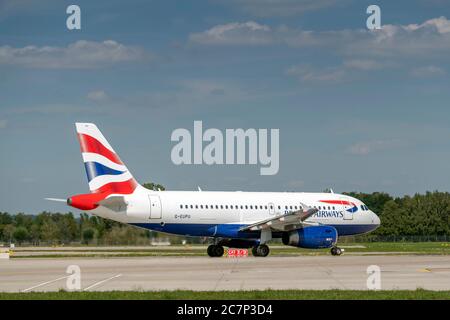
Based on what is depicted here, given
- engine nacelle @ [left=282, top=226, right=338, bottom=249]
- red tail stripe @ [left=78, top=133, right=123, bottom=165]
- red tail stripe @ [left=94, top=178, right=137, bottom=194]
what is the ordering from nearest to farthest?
red tail stripe @ [left=94, top=178, right=137, bottom=194] → red tail stripe @ [left=78, top=133, right=123, bottom=165] → engine nacelle @ [left=282, top=226, right=338, bottom=249]

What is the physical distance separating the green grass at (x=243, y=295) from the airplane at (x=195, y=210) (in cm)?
2371

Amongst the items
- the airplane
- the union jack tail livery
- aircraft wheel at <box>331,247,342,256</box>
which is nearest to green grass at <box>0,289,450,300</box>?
the airplane

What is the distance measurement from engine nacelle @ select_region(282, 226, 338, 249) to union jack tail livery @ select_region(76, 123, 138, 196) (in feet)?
33.2

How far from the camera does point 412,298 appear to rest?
21.8 meters

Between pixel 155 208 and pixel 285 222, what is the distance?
7.81 meters

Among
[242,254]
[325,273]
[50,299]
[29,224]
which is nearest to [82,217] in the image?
[29,224]

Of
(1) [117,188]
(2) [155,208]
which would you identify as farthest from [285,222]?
(1) [117,188]

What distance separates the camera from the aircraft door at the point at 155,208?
47.9 meters

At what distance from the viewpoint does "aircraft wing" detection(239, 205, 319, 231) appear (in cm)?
4819

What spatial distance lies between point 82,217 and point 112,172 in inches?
2133

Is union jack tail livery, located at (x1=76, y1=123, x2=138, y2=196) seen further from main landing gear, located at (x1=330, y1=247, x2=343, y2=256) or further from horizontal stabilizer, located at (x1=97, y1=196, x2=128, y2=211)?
main landing gear, located at (x1=330, y1=247, x2=343, y2=256)

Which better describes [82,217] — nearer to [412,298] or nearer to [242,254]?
[242,254]

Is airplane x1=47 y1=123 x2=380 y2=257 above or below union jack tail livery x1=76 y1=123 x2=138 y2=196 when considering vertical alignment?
below

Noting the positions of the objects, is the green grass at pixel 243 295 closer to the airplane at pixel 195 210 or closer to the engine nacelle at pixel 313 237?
the airplane at pixel 195 210
